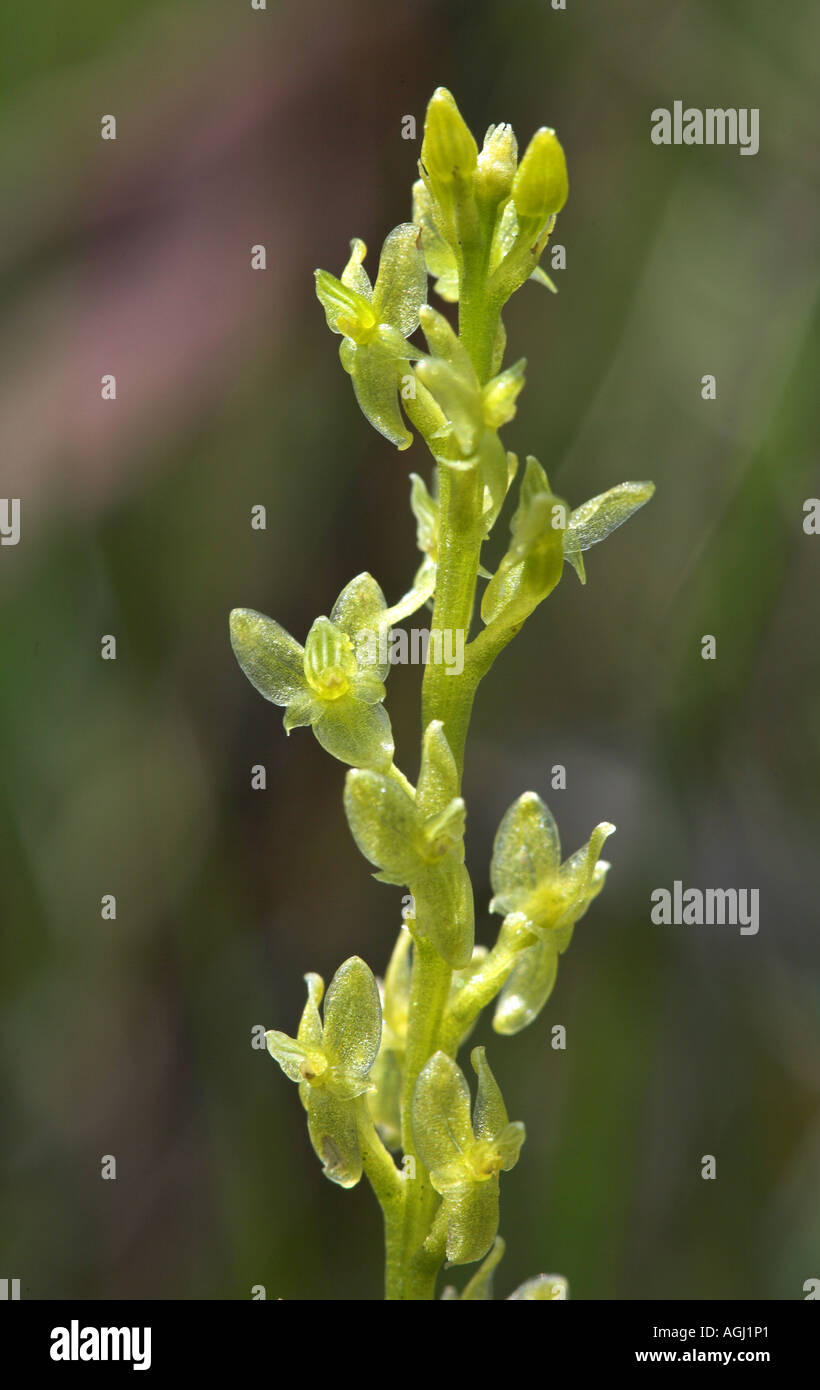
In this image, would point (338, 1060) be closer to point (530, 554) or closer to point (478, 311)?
point (530, 554)

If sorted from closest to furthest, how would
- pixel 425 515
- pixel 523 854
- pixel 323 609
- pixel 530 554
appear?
pixel 530 554 → pixel 523 854 → pixel 425 515 → pixel 323 609

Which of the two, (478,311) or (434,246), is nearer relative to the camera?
(478,311)

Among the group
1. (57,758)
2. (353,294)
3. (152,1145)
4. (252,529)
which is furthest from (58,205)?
(152,1145)

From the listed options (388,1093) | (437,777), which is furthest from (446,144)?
(388,1093)

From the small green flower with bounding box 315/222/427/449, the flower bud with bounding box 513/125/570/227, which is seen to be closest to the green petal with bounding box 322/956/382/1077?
the small green flower with bounding box 315/222/427/449

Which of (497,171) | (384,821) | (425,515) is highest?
(497,171)

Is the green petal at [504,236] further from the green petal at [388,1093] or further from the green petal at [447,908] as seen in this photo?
the green petal at [388,1093]

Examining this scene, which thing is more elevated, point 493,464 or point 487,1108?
point 493,464
